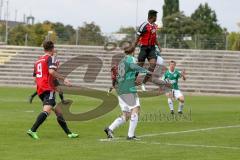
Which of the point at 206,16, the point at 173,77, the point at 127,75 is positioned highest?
the point at 206,16

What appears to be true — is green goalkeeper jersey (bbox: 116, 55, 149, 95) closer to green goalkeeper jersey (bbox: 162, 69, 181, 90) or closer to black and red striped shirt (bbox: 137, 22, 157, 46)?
→ black and red striped shirt (bbox: 137, 22, 157, 46)

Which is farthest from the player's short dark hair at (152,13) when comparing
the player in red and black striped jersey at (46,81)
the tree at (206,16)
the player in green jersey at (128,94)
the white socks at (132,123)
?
the tree at (206,16)

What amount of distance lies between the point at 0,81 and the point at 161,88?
105 ft

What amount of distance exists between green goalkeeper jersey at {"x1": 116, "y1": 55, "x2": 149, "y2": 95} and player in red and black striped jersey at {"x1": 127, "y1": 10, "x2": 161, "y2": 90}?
2.83 m

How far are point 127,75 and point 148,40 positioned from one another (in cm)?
348

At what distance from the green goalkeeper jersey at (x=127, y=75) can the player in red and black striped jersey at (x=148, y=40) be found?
2.83 m

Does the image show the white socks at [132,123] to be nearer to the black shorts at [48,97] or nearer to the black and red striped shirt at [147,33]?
the black shorts at [48,97]

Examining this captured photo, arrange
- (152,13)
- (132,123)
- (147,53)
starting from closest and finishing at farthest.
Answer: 1. (132,123)
2. (152,13)
3. (147,53)

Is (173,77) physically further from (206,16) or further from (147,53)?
(206,16)

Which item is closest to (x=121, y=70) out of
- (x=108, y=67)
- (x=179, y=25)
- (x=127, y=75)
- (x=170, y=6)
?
(x=127, y=75)

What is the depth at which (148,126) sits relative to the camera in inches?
809

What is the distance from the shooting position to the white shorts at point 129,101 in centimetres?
1633

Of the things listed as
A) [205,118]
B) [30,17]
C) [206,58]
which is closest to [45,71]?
[205,118]

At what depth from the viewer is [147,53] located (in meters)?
19.8
